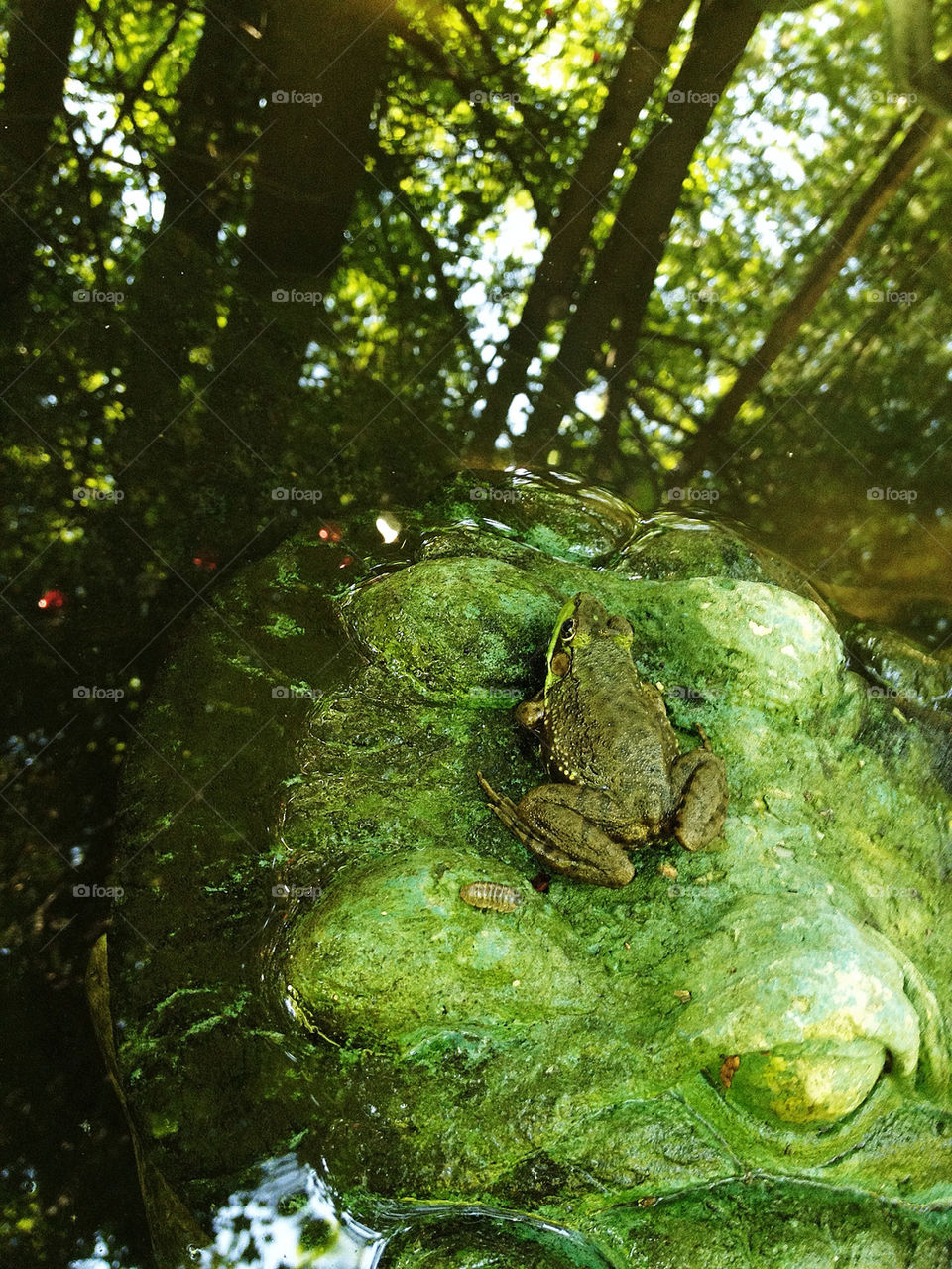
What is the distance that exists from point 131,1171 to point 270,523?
11.8 feet

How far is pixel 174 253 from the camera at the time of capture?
605 centimetres

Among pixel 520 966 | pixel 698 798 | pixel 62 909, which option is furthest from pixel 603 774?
pixel 62 909

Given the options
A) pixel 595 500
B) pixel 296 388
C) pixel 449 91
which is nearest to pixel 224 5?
pixel 449 91

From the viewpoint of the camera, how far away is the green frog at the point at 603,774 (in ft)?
12.2

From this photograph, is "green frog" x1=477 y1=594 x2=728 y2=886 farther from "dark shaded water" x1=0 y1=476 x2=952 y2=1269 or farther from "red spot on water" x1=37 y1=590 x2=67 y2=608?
"red spot on water" x1=37 y1=590 x2=67 y2=608

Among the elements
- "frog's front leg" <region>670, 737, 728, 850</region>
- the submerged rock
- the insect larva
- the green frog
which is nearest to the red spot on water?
the submerged rock

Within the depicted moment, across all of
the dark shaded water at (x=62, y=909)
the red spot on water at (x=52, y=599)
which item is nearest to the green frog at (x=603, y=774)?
the dark shaded water at (x=62, y=909)

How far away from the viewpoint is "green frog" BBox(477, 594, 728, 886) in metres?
3.71

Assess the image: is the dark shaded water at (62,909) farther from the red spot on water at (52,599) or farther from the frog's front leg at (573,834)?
the frog's front leg at (573,834)

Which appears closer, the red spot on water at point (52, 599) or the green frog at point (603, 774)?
the green frog at point (603, 774)

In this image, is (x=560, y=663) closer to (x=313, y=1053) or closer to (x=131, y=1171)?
(x=313, y=1053)

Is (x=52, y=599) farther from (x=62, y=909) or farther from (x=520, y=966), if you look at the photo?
(x=520, y=966)

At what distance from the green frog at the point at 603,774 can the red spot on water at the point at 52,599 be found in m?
2.76

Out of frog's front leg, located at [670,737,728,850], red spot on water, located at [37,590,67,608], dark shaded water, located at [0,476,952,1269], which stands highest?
red spot on water, located at [37,590,67,608]
